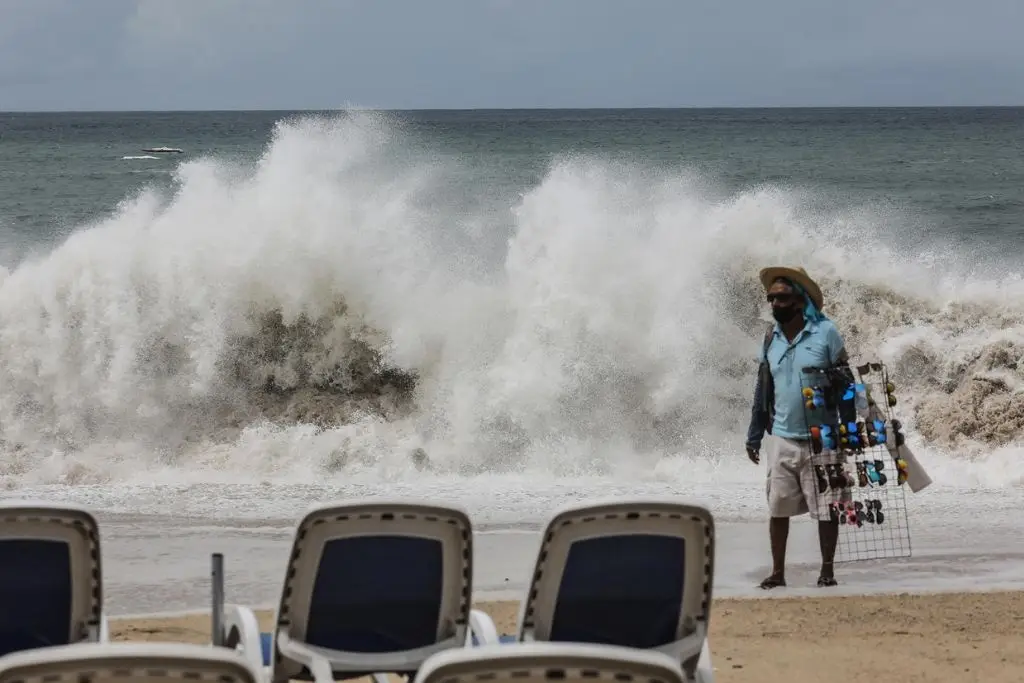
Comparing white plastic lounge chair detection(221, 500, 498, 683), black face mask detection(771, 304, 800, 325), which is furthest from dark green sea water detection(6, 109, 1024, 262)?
white plastic lounge chair detection(221, 500, 498, 683)

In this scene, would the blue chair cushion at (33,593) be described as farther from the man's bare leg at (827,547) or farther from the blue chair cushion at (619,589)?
the man's bare leg at (827,547)

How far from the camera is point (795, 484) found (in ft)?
22.8

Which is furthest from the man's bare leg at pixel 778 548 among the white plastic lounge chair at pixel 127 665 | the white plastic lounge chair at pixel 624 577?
the white plastic lounge chair at pixel 127 665

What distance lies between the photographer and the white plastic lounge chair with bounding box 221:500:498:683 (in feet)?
12.9

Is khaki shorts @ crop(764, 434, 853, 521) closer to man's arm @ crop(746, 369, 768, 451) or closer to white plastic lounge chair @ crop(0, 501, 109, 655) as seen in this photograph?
man's arm @ crop(746, 369, 768, 451)

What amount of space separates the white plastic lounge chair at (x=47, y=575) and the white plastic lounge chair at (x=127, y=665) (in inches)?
54.5

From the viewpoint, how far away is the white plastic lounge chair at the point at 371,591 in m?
3.94

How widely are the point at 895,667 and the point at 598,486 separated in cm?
548

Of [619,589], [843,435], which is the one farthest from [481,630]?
[843,435]

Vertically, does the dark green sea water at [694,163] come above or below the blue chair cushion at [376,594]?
above

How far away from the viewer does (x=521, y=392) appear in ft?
43.4

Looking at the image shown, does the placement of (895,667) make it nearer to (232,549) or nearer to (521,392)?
(232,549)

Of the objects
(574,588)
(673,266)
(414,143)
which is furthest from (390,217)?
(414,143)

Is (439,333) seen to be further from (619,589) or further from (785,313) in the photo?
(619,589)
